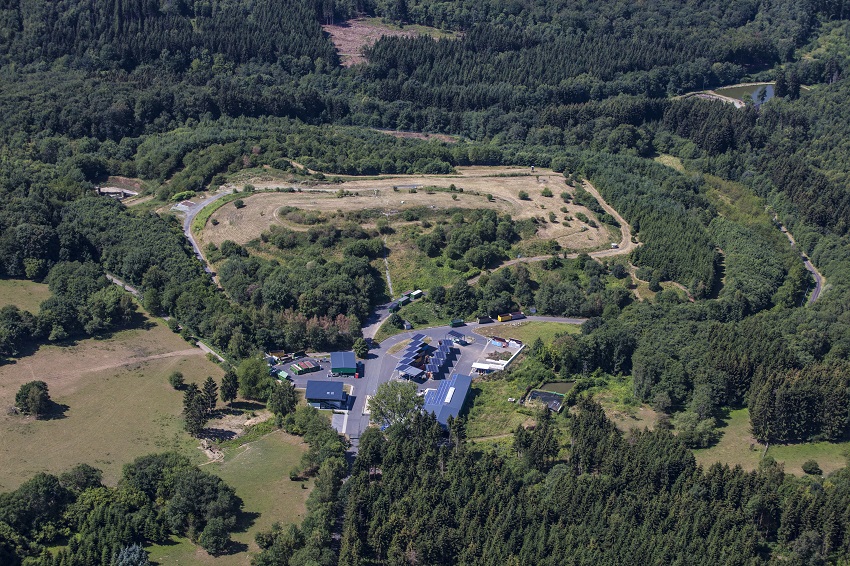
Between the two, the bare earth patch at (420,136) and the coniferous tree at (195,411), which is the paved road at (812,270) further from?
the coniferous tree at (195,411)

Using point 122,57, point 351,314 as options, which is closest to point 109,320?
point 351,314

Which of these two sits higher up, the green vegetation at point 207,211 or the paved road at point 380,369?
the green vegetation at point 207,211

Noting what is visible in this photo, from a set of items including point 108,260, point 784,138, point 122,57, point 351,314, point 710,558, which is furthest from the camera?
A: point 122,57

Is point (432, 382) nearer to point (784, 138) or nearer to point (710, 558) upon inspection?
point (710, 558)

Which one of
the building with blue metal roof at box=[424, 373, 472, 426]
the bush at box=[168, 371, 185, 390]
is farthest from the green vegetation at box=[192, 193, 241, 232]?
the building with blue metal roof at box=[424, 373, 472, 426]

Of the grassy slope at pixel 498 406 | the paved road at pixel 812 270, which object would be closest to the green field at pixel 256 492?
the grassy slope at pixel 498 406

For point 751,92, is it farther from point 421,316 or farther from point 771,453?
point 771,453
